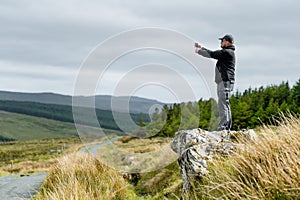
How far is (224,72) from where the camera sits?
8734 mm

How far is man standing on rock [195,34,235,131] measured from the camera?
8.62 m

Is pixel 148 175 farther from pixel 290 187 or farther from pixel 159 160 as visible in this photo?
pixel 290 187

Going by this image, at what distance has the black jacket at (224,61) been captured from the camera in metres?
8.59

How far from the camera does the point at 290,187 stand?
4.60 meters

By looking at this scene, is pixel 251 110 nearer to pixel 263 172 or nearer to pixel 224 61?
pixel 224 61

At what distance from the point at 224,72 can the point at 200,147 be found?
7.62ft

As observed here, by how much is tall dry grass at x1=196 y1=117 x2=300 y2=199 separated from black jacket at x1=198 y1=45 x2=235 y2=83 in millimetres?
2564

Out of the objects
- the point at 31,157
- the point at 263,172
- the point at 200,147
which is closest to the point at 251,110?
the point at 31,157

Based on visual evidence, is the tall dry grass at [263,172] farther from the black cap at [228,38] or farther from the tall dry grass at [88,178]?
the tall dry grass at [88,178]

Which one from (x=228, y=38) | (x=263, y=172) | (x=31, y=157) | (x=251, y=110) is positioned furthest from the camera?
(x=31, y=157)

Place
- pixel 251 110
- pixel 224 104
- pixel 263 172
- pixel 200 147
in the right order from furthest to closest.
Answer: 1. pixel 251 110
2. pixel 224 104
3. pixel 200 147
4. pixel 263 172

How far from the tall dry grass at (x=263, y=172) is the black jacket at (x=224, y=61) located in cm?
256

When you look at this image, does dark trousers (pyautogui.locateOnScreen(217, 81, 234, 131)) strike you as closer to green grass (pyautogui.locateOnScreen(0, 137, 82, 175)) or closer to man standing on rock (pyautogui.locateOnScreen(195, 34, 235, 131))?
man standing on rock (pyautogui.locateOnScreen(195, 34, 235, 131))

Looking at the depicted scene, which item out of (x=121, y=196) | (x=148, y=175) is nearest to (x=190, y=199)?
(x=121, y=196)
